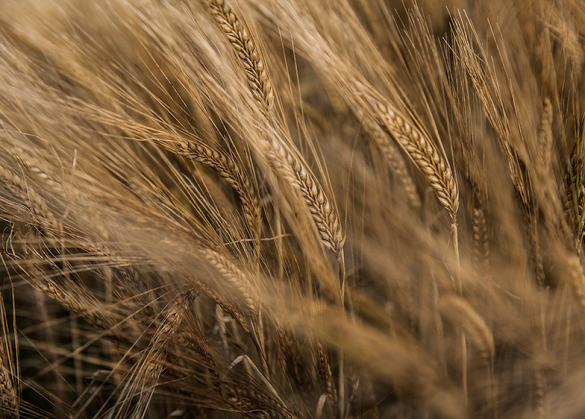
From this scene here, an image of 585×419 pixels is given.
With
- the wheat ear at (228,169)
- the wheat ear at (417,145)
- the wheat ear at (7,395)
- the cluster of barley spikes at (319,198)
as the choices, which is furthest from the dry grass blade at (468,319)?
the wheat ear at (7,395)

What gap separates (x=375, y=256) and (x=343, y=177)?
140mm

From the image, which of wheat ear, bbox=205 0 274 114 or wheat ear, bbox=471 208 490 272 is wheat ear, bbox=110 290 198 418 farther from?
wheat ear, bbox=471 208 490 272

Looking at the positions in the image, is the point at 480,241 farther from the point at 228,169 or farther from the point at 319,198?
the point at 228,169

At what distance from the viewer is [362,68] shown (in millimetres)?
587

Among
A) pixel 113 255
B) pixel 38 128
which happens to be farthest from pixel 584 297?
pixel 38 128

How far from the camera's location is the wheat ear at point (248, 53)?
43 centimetres

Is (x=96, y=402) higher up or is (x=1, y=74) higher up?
(x=1, y=74)

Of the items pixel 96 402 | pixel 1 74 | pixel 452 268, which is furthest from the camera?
pixel 96 402

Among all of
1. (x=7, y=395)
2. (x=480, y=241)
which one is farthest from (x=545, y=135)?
(x=7, y=395)

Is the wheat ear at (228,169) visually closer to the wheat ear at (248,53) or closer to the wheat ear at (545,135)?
the wheat ear at (248,53)

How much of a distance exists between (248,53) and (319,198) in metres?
0.20

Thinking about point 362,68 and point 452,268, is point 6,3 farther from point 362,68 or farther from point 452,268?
point 452,268

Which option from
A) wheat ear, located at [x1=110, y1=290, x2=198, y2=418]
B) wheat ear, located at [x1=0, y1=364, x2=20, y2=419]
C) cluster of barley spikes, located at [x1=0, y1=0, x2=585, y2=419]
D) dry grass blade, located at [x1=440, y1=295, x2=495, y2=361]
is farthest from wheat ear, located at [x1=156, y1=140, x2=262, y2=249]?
wheat ear, located at [x1=0, y1=364, x2=20, y2=419]

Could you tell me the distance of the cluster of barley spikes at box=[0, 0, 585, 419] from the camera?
1.46 ft
